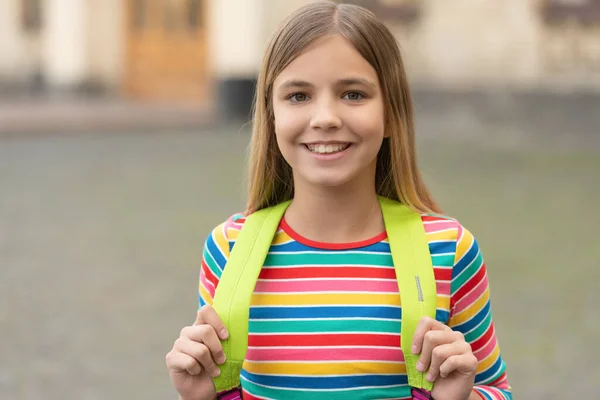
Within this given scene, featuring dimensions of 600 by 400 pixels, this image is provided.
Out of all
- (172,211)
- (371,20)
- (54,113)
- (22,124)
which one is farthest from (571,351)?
(54,113)

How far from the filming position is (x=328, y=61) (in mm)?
1745

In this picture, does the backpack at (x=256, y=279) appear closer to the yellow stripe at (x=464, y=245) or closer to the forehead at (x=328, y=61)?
the yellow stripe at (x=464, y=245)

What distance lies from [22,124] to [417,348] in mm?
13176

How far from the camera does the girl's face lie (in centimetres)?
175

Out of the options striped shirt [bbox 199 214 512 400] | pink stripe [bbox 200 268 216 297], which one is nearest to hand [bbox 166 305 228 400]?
striped shirt [bbox 199 214 512 400]

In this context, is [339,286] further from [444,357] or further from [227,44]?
[227,44]

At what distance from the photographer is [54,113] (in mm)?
15953

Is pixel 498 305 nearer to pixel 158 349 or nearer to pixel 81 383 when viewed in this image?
pixel 158 349

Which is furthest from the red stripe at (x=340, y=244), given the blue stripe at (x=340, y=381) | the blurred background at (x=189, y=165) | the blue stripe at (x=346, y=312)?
the blurred background at (x=189, y=165)

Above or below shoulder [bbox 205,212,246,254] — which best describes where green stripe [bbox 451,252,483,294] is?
below

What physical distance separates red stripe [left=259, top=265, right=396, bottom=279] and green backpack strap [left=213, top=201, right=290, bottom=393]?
47 millimetres

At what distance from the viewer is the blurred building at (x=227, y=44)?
1266 centimetres

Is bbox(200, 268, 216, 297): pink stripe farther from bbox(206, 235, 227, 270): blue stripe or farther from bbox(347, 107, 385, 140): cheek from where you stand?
bbox(347, 107, 385, 140): cheek

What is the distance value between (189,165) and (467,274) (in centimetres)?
868
